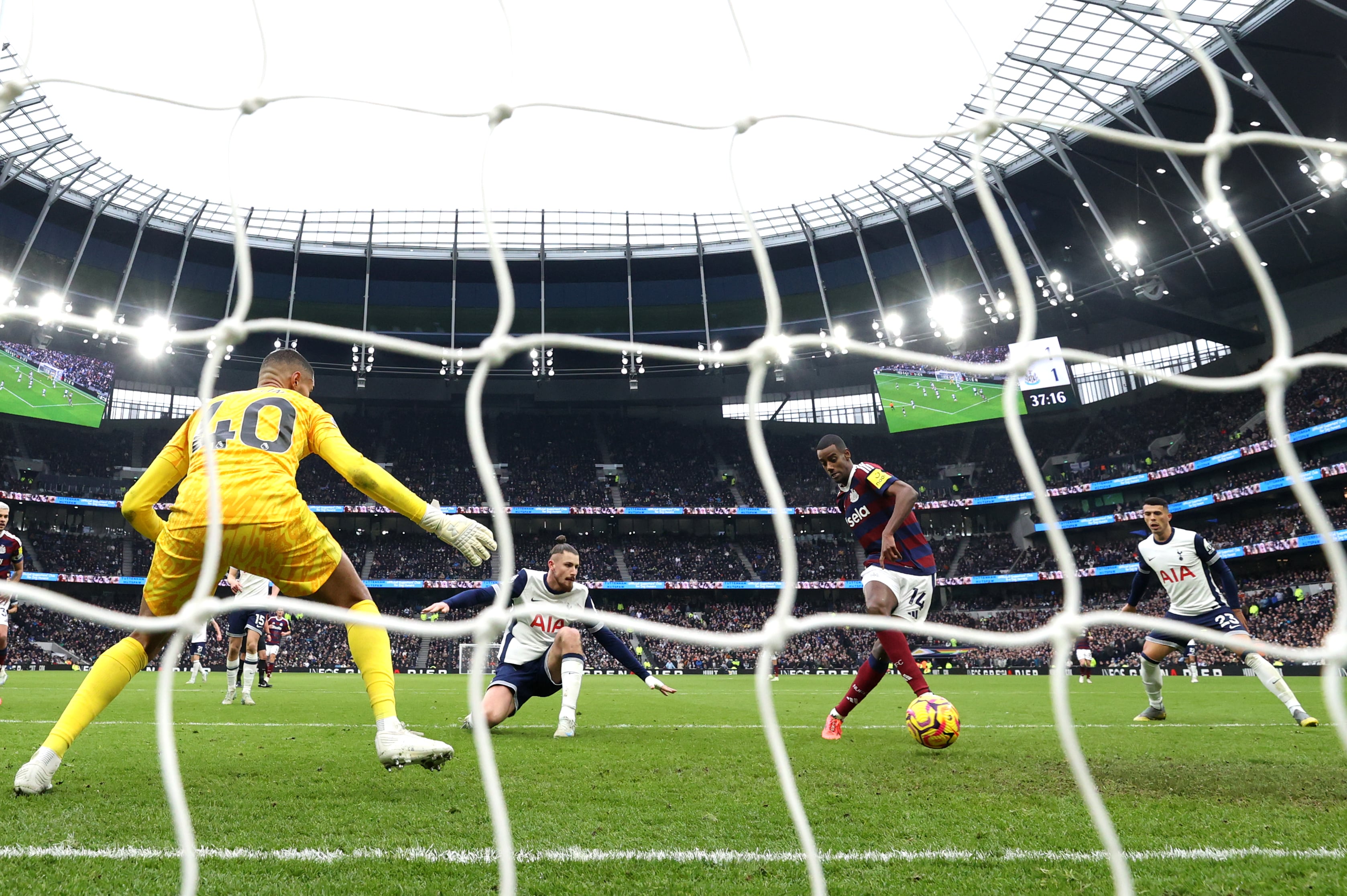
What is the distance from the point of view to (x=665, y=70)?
17297mm

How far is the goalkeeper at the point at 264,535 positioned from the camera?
335 centimetres

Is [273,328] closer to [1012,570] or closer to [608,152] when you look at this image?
[608,152]

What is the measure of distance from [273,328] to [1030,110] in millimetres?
27129

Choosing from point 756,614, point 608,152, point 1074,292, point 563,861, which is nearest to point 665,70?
point 608,152

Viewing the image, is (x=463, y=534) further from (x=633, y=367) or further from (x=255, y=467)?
(x=633, y=367)

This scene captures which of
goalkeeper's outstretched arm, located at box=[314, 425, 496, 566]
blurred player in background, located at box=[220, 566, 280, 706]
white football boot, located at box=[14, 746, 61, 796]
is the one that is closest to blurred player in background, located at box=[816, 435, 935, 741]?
goalkeeper's outstretched arm, located at box=[314, 425, 496, 566]

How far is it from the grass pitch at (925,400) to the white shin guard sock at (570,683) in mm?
29668

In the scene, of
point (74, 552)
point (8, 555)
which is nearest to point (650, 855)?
point (8, 555)

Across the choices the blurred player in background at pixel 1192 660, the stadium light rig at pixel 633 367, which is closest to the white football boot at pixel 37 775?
the blurred player in background at pixel 1192 660

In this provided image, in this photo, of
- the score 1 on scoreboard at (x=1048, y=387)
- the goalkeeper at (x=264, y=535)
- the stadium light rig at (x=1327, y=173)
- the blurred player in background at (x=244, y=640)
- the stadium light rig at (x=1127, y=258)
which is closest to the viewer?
the goalkeeper at (x=264, y=535)

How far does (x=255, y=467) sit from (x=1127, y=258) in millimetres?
29024

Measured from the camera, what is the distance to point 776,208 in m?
31.8

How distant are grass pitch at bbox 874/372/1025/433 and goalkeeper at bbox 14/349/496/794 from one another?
105 feet

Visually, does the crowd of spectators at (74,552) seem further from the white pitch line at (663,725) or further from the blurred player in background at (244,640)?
the white pitch line at (663,725)
